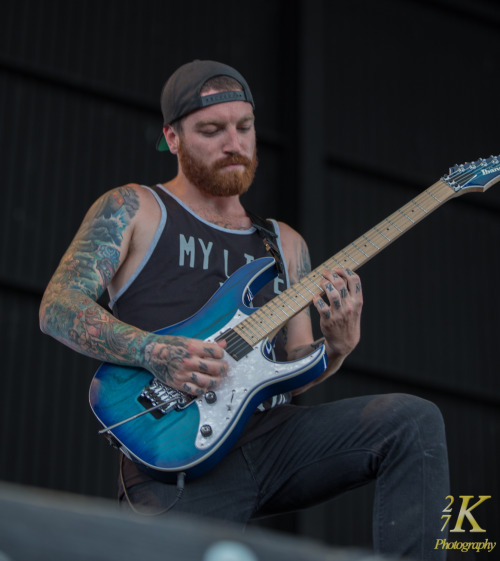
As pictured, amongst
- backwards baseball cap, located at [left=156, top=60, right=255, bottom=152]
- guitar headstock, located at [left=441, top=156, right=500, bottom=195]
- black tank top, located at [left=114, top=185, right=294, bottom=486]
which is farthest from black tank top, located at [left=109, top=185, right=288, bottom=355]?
guitar headstock, located at [left=441, top=156, right=500, bottom=195]

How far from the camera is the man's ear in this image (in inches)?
130

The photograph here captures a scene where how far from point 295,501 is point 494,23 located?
7622 mm

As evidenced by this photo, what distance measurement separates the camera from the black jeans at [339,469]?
7.64 ft

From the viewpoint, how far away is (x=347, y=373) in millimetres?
7586

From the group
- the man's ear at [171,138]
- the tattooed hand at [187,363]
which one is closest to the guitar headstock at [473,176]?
the man's ear at [171,138]

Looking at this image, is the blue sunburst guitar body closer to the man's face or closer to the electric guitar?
the electric guitar

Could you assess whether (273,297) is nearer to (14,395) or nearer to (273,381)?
(273,381)

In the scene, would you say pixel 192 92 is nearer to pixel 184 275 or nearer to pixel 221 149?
pixel 221 149

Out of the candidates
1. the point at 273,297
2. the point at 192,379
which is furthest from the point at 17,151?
the point at 192,379

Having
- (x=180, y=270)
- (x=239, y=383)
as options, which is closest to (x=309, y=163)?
(x=180, y=270)

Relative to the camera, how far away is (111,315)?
2.76 metres

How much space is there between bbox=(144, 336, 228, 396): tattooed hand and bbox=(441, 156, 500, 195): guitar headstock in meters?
1.26

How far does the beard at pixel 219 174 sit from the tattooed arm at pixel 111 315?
19 centimetres

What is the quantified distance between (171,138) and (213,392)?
1.14 meters
